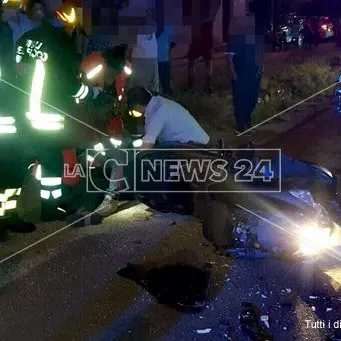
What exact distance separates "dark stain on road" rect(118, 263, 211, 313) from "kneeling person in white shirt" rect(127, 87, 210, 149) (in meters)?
1.22

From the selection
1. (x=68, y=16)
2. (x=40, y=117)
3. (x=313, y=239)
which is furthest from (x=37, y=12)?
(x=313, y=239)

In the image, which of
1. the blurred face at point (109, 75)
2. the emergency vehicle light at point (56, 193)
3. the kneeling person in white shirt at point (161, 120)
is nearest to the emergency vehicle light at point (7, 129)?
the emergency vehicle light at point (56, 193)

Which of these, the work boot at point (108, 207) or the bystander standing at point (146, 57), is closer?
the work boot at point (108, 207)

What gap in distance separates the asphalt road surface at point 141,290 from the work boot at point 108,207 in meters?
0.21

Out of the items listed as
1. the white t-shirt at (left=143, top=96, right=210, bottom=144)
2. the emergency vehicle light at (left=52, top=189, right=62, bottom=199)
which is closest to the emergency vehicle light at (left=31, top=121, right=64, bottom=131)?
the emergency vehicle light at (left=52, top=189, right=62, bottom=199)

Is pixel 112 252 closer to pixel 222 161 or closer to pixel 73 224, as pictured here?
pixel 73 224

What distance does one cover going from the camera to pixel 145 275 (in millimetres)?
4211

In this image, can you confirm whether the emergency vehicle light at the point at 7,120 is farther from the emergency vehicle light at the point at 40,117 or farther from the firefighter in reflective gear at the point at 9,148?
the emergency vehicle light at the point at 40,117

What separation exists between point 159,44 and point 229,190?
526cm

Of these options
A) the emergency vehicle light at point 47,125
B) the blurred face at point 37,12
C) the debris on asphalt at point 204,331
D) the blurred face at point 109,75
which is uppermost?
the blurred face at point 37,12

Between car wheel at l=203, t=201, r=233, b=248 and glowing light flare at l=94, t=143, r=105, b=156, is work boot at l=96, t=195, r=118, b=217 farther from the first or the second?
car wheel at l=203, t=201, r=233, b=248

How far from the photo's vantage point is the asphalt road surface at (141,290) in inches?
139

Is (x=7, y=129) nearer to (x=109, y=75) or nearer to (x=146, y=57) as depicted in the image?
(x=109, y=75)

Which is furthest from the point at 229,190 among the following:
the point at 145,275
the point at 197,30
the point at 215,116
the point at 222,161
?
the point at 197,30
